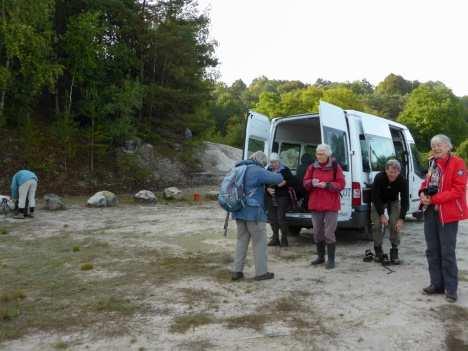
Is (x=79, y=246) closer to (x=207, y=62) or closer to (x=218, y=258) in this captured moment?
(x=218, y=258)

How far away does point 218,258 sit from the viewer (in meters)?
7.25

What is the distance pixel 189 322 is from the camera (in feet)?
14.3

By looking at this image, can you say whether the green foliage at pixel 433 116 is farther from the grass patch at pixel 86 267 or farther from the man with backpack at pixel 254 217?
the grass patch at pixel 86 267

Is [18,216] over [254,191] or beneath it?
beneath

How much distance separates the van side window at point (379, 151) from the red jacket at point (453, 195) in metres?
3.43

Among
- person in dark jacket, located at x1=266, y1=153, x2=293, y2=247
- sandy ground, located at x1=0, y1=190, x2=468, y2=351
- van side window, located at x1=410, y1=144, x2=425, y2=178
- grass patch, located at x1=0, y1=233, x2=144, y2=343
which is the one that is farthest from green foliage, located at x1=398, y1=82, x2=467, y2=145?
grass patch, located at x1=0, y1=233, x2=144, y2=343

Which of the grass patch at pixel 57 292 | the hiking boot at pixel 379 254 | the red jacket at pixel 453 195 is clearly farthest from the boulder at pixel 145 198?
the red jacket at pixel 453 195

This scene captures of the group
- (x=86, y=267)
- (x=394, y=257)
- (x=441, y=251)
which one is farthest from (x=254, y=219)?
(x=86, y=267)

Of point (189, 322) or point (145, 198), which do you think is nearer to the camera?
point (189, 322)

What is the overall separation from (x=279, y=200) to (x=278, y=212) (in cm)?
22

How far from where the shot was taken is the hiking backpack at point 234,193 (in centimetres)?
577

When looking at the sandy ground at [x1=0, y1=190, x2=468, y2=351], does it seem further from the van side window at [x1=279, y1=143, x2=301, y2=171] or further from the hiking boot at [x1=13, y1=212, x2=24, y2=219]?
the hiking boot at [x1=13, y1=212, x2=24, y2=219]

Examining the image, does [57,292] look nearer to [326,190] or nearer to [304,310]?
[304,310]

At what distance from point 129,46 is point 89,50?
3775 millimetres
